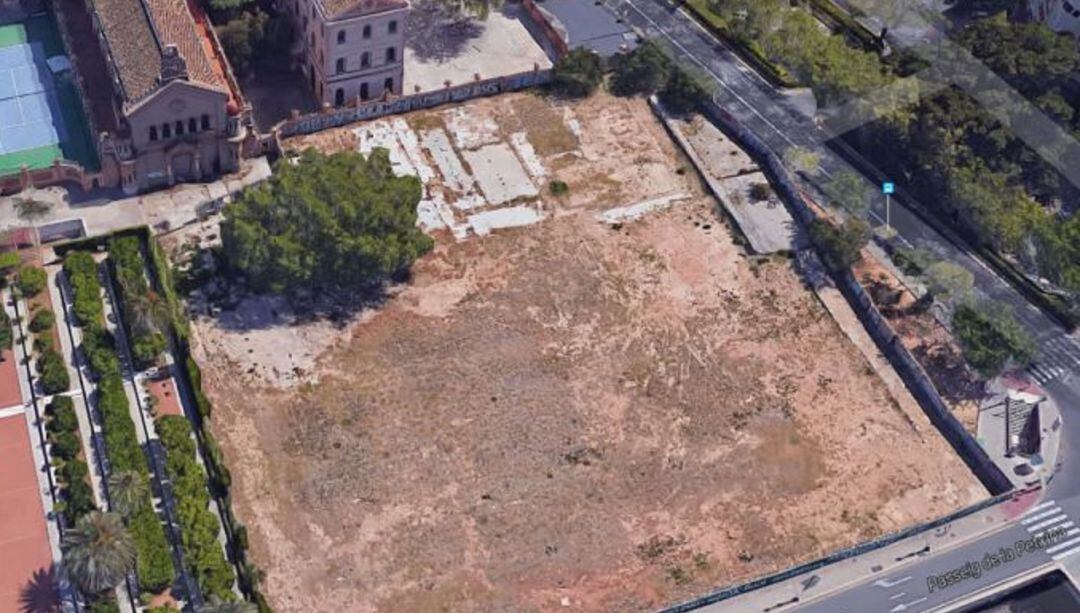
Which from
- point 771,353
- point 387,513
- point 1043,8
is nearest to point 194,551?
point 387,513

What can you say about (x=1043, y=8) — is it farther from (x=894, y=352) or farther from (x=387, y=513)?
(x=387, y=513)

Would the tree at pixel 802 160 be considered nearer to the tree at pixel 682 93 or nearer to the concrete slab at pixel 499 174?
the tree at pixel 682 93

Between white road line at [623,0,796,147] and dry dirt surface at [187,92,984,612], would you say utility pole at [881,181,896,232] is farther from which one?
dry dirt surface at [187,92,984,612]

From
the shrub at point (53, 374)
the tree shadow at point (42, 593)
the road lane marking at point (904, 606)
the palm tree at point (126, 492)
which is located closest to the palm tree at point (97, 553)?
the palm tree at point (126, 492)

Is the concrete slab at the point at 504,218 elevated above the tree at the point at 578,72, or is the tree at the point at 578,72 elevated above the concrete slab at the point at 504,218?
the tree at the point at 578,72

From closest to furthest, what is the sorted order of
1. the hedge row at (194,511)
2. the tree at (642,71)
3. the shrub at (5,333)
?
the hedge row at (194,511) → the shrub at (5,333) → the tree at (642,71)

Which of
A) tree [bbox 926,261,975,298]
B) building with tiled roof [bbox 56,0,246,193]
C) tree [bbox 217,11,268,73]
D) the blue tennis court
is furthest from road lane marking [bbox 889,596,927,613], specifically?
the blue tennis court

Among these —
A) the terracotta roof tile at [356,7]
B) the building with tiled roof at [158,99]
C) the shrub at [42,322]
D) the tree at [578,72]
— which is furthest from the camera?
the tree at [578,72]

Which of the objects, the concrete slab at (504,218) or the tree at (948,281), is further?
the concrete slab at (504,218)
